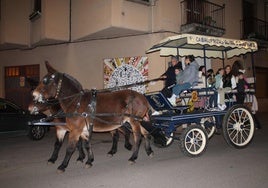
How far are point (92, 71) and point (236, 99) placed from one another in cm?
866

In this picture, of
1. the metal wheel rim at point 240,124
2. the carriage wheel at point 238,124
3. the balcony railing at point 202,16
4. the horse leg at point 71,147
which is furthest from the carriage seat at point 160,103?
the balcony railing at point 202,16

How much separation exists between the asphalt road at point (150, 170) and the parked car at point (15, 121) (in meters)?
2.38

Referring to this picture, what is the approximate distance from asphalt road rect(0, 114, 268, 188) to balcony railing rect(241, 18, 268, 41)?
480 inches

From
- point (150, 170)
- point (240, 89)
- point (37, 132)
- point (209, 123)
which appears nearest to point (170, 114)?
point (209, 123)

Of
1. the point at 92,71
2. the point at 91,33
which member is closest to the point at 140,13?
the point at 91,33

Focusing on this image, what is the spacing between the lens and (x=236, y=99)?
10.5m

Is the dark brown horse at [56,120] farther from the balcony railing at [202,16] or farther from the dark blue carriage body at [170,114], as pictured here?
the balcony railing at [202,16]

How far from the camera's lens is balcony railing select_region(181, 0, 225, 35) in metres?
16.8

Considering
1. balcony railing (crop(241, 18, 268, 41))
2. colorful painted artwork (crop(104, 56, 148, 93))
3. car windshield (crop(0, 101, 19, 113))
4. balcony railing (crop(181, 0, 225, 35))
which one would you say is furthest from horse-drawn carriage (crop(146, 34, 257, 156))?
balcony railing (crop(241, 18, 268, 41))

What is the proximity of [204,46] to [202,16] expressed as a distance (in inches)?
335

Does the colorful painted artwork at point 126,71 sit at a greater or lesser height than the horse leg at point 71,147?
greater

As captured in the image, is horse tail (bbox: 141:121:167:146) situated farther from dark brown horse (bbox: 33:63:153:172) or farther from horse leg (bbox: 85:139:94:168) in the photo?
horse leg (bbox: 85:139:94:168)

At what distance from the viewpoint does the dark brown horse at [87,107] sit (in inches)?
287

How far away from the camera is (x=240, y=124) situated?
957 cm
